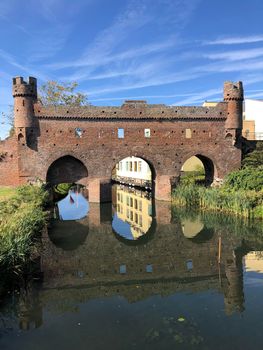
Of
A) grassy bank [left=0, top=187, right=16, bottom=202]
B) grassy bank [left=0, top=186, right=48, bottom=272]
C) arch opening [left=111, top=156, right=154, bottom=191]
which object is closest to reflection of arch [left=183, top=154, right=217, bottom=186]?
arch opening [left=111, top=156, right=154, bottom=191]

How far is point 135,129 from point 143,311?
1828cm

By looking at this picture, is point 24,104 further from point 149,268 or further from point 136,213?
point 149,268

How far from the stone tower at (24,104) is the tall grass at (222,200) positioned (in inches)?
448

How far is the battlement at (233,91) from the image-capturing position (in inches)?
1011

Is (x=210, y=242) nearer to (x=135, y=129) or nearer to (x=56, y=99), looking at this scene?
(x=135, y=129)

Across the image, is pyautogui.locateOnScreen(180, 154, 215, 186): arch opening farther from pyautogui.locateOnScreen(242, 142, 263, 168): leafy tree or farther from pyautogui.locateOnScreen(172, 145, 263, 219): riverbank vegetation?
pyautogui.locateOnScreen(172, 145, 263, 219): riverbank vegetation

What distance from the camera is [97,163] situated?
25188mm

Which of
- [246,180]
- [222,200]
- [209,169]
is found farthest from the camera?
[209,169]

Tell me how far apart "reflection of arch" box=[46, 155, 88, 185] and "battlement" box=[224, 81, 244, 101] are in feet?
39.7

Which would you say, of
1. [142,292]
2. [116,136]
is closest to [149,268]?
[142,292]

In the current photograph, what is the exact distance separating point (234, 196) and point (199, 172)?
47.8ft

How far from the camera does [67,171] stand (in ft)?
84.7

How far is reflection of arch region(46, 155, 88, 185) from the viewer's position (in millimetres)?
25578

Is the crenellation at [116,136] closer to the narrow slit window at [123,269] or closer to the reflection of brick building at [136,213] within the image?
the reflection of brick building at [136,213]
